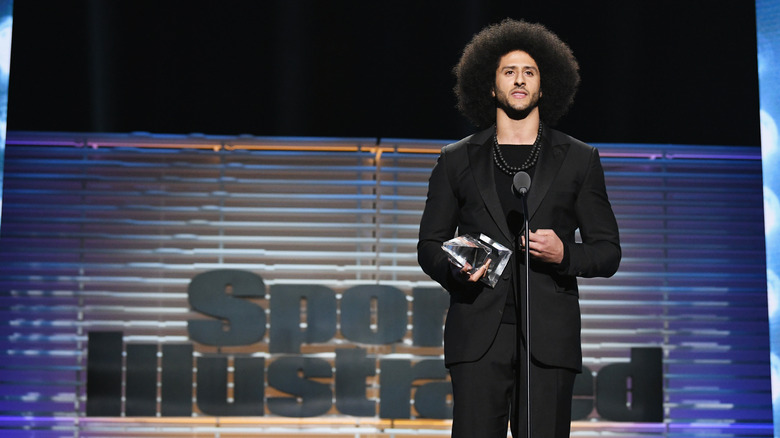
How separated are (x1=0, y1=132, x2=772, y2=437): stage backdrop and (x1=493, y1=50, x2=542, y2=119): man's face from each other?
228 centimetres

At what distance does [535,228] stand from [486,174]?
0.67 feet

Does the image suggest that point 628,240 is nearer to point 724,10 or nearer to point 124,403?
point 724,10

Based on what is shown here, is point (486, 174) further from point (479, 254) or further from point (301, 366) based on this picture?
point (301, 366)

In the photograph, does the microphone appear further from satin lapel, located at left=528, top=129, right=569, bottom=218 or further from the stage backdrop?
the stage backdrop

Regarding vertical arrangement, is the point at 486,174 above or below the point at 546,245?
above

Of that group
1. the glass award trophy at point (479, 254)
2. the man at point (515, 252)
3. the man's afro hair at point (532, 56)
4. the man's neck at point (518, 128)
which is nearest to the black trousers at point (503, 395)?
the man at point (515, 252)

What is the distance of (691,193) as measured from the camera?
5.13m

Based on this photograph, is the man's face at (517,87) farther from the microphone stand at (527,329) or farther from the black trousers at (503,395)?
the black trousers at (503,395)

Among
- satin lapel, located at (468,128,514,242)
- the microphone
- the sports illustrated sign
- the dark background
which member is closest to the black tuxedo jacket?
satin lapel, located at (468,128,514,242)

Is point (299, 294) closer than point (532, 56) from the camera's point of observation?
No

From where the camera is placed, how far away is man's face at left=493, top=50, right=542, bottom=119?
2.62m

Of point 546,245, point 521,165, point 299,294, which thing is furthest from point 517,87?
point 299,294

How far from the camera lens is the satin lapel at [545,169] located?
8.22 feet

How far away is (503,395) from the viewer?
242 centimetres
